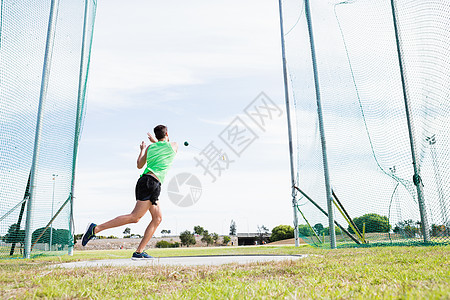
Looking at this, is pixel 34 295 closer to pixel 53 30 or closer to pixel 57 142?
pixel 57 142

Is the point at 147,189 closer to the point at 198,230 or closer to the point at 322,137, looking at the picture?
the point at 322,137

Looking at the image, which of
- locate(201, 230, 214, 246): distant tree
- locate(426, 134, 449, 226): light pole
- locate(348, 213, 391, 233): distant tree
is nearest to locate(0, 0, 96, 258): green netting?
locate(348, 213, 391, 233): distant tree

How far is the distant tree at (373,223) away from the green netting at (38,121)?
20.1 ft

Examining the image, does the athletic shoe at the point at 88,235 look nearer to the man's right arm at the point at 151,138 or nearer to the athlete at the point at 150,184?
the athlete at the point at 150,184

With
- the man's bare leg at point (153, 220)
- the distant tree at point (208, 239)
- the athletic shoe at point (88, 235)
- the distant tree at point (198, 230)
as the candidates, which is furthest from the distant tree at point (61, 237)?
the distant tree at point (198, 230)

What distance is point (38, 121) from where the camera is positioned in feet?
24.0

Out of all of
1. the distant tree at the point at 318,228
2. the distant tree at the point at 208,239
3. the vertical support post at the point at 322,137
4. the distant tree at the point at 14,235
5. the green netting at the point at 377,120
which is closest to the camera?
the green netting at the point at 377,120

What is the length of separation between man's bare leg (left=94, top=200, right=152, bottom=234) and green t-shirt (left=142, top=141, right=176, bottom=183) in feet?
1.15

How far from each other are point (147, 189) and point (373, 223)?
4904mm

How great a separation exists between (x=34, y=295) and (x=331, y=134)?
6.96m

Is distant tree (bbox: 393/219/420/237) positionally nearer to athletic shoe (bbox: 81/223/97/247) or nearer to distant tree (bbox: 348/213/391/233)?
distant tree (bbox: 348/213/391/233)

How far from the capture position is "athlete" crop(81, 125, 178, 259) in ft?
14.0

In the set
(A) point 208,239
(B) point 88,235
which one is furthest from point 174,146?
(A) point 208,239

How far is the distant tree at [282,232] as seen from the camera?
34375mm
